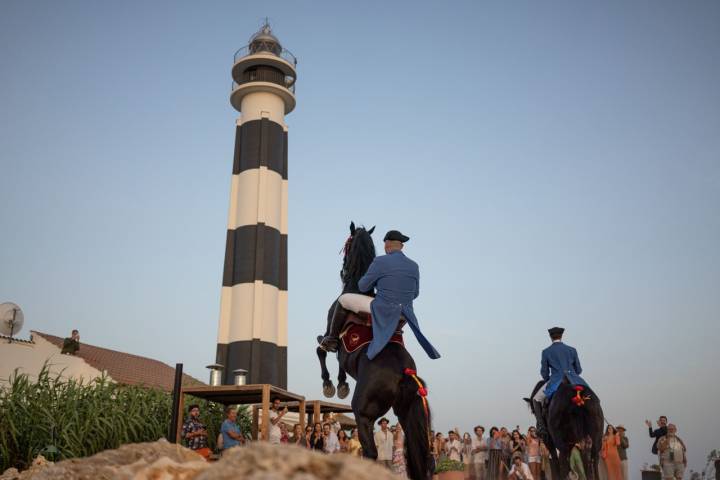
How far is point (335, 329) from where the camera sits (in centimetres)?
734

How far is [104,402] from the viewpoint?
11.8m

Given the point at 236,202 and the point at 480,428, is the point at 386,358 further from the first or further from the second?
the point at 236,202

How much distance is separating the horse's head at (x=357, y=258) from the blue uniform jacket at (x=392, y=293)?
15.6 inches

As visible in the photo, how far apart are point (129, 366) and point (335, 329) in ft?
102

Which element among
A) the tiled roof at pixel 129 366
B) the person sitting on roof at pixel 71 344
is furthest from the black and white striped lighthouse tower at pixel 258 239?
the person sitting on roof at pixel 71 344

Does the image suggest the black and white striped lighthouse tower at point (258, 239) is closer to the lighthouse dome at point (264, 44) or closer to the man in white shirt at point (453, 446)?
the lighthouse dome at point (264, 44)

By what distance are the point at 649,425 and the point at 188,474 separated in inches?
625

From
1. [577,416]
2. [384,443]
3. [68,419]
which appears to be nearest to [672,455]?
[384,443]

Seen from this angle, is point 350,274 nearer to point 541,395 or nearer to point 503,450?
point 541,395

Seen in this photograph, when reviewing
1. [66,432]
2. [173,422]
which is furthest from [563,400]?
[66,432]

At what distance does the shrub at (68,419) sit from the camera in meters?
10.0

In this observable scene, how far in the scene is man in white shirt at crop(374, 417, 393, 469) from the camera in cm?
1542

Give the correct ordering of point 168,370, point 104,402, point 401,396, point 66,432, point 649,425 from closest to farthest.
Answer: point 401,396 < point 66,432 < point 104,402 < point 649,425 < point 168,370

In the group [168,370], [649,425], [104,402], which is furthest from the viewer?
[168,370]
